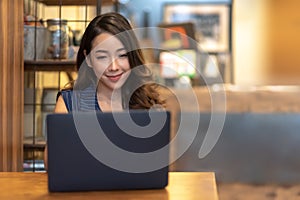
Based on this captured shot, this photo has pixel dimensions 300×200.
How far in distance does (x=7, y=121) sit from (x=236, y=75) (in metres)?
4.24

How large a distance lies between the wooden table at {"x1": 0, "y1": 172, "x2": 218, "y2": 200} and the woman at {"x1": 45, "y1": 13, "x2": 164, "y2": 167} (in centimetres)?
34

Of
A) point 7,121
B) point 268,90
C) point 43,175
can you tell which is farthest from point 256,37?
point 43,175

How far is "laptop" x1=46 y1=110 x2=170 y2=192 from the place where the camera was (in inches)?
44.4

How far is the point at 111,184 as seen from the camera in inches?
46.4

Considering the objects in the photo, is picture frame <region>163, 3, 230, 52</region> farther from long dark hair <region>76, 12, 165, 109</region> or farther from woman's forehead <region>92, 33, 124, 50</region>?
woman's forehead <region>92, 33, 124, 50</region>

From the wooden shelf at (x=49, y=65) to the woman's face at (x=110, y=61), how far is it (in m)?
0.70

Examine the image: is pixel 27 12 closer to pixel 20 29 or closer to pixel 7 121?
pixel 20 29

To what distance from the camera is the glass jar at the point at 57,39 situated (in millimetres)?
2355

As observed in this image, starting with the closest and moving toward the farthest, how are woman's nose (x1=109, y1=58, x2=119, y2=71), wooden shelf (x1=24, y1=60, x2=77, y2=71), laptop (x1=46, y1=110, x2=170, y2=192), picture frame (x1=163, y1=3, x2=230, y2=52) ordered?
laptop (x1=46, y1=110, x2=170, y2=192), woman's nose (x1=109, y1=58, x2=119, y2=71), wooden shelf (x1=24, y1=60, x2=77, y2=71), picture frame (x1=163, y1=3, x2=230, y2=52)

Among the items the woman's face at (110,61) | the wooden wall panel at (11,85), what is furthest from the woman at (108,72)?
the wooden wall panel at (11,85)

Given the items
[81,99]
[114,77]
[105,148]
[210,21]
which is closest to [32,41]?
[81,99]

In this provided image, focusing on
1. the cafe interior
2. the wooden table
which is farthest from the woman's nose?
the cafe interior

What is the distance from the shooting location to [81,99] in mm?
1684

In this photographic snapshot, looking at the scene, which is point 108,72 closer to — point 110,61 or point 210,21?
point 110,61
